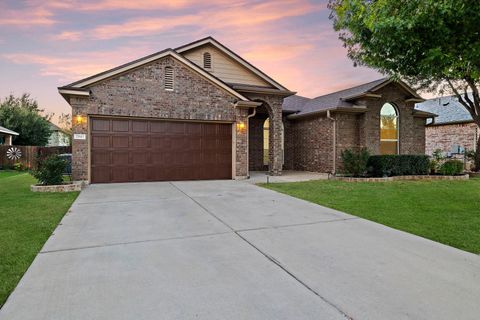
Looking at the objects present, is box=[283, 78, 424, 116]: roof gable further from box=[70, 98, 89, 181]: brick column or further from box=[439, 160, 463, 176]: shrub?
box=[70, 98, 89, 181]: brick column

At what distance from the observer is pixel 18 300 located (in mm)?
2578

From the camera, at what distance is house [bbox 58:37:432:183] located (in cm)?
1068

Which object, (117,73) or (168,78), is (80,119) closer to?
(117,73)

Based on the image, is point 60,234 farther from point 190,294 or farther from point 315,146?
point 315,146

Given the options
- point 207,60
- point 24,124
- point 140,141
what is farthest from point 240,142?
point 24,124

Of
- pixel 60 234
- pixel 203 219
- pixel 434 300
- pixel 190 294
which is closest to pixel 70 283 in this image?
pixel 190 294

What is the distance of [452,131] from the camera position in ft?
71.5

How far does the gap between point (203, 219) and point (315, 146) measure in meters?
12.1

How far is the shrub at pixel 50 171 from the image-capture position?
9.25 meters

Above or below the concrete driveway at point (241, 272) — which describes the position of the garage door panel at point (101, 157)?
above

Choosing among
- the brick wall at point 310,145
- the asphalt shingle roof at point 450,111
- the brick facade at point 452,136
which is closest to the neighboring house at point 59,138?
the brick wall at point 310,145

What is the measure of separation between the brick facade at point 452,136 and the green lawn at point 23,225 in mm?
24698

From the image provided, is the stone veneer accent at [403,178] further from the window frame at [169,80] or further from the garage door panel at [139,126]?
the garage door panel at [139,126]

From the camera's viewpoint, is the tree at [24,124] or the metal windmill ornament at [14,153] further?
the tree at [24,124]
